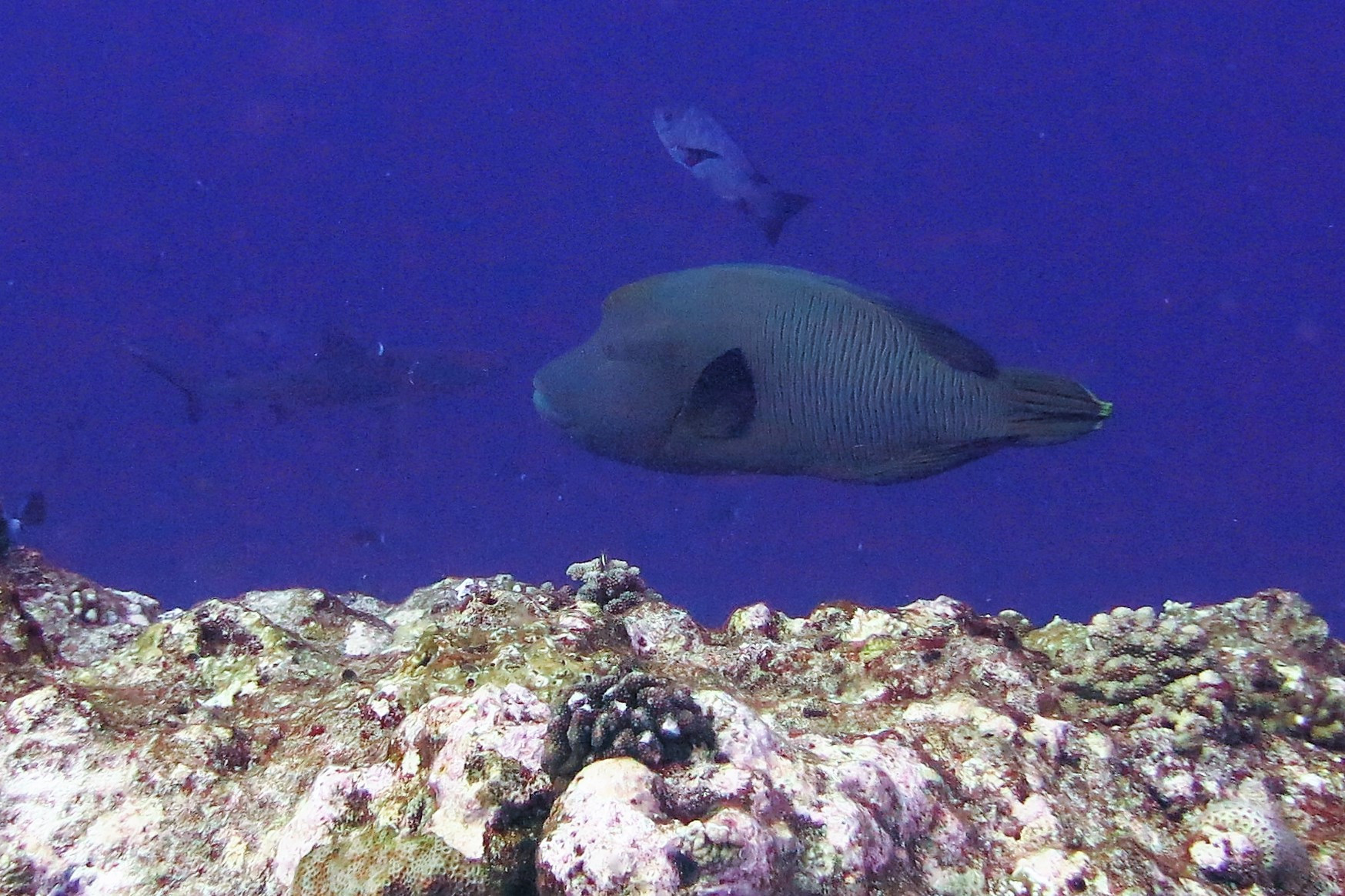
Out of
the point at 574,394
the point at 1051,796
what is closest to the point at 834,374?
the point at 574,394

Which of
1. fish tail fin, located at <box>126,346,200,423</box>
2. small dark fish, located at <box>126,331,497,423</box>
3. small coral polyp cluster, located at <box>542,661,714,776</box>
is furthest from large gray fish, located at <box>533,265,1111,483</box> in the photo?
fish tail fin, located at <box>126,346,200,423</box>

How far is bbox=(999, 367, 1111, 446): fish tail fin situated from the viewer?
3.52 meters

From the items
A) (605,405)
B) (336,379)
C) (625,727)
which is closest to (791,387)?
(605,405)

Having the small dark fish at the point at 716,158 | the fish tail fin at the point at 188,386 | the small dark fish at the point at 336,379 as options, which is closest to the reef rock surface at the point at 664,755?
the small dark fish at the point at 716,158

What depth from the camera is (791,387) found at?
3910 mm

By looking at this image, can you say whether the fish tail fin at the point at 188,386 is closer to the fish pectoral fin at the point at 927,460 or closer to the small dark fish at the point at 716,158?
the small dark fish at the point at 716,158

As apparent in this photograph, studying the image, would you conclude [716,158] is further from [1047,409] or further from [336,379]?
[336,379]

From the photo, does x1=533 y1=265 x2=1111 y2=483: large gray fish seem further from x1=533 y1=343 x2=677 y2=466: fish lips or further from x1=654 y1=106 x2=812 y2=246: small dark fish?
x1=654 y1=106 x2=812 y2=246: small dark fish

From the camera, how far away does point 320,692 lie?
2.96 meters

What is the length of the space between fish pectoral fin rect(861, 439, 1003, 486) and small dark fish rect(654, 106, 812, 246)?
6141mm

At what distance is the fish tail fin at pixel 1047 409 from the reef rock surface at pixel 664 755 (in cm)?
76

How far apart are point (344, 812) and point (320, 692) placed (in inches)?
35.6

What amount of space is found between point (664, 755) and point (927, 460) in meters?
2.18

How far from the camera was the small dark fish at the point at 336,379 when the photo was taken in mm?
16797
